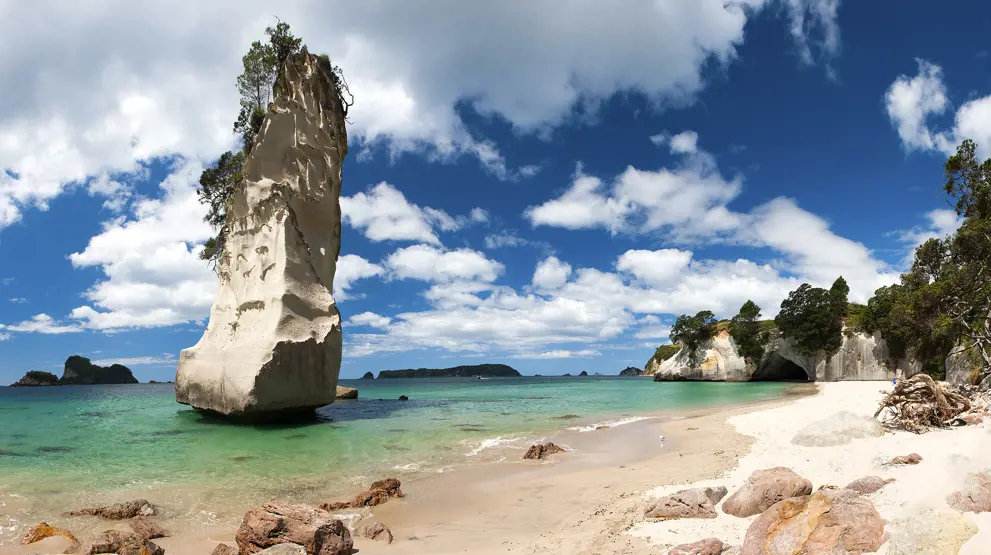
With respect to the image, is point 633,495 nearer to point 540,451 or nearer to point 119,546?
point 540,451

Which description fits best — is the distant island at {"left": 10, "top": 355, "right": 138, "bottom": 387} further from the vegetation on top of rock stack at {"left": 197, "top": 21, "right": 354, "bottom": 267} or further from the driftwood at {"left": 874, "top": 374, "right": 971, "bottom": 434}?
the driftwood at {"left": 874, "top": 374, "right": 971, "bottom": 434}

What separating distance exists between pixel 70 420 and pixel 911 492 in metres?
29.8

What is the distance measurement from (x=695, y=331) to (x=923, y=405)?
59130mm

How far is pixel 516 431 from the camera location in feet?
55.8

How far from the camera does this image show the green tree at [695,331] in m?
65.4

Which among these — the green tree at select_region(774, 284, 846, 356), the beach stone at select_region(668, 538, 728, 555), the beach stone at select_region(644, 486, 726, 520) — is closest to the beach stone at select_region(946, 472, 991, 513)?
the beach stone at select_region(668, 538, 728, 555)

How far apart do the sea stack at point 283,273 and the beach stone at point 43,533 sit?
11.2m

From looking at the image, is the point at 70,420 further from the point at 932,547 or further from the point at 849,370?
the point at 849,370

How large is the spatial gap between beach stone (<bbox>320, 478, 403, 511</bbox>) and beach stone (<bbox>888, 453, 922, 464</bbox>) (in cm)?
754

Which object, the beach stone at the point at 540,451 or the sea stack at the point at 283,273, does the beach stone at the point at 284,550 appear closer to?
the beach stone at the point at 540,451

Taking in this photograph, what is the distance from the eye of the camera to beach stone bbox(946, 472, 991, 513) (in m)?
3.86

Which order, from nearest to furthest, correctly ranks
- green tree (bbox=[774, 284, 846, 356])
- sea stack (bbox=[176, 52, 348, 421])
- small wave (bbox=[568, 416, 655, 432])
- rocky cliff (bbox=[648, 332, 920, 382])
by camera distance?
small wave (bbox=[568, 416, 655, 432]), sea stack (bbox=[176, 52, 348, 421]), rocky cliff (bbox=[648, 332, 920, 382]), green tree (bbox=[774, 284, 846, 356])

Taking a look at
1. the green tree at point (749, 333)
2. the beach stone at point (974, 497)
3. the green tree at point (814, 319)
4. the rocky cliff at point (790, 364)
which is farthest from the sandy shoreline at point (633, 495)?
the green tree at point (749, 333)

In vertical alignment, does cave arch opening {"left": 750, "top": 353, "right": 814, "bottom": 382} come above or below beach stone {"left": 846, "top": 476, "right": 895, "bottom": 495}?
below
